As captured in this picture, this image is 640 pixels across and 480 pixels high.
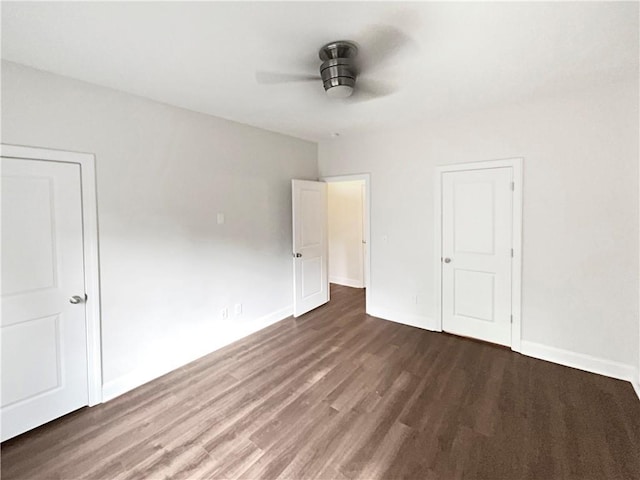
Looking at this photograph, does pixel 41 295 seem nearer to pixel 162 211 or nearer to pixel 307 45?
pixel 162 211

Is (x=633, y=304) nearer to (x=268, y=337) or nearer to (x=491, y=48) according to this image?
(x=491, y=48)

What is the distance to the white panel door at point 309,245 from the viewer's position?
160 inches

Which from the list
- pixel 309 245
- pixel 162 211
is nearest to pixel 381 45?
pixel 162 211

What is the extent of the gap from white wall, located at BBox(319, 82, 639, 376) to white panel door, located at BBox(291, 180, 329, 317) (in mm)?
1455

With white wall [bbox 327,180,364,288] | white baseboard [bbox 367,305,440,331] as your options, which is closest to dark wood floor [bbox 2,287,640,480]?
white baseboard [bbox 367,305,440,331]

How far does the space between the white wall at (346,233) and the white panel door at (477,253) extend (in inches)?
95.3

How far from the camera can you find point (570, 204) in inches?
108

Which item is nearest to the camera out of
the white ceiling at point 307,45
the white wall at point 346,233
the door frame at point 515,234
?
the white ceiling at point 307,45

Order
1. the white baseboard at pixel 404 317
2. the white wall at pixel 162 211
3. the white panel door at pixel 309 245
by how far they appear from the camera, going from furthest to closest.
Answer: the white panel door at pixel 309 245, the white baseboard at pixel 404 317, the white wall at pixel 162 211

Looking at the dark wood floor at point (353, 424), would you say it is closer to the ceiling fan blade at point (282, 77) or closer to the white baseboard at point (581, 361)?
the white baseboard at point (581, 361)

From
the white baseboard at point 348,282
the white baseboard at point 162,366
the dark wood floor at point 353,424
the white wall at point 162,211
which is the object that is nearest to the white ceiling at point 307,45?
A: the white wall at point 162,211

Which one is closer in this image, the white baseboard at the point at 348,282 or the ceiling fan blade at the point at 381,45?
the ceiling fan blade at the point at 381,45

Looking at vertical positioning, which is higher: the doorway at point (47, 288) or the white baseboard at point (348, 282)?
the doorway at point (47, 288)

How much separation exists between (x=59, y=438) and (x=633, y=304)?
4.56m
